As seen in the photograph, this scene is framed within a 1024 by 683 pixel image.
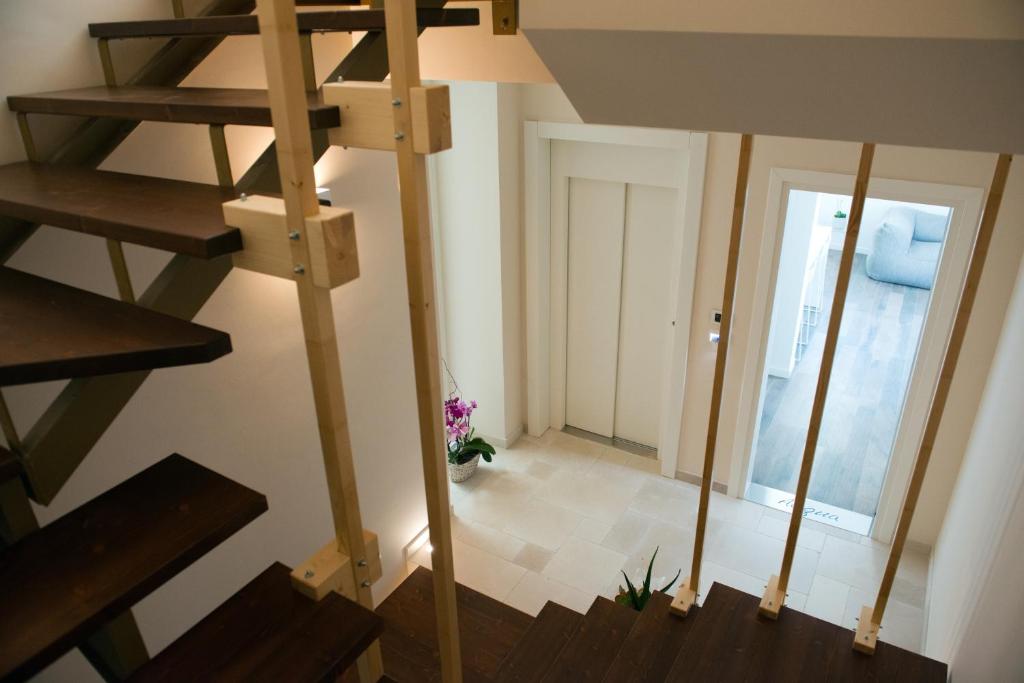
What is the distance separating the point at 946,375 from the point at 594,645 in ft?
3.76

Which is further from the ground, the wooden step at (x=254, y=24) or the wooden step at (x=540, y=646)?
the wooden step at (x=254, y=24)

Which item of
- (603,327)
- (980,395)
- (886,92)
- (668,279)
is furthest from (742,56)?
(603,327)

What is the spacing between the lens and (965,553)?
2781mm

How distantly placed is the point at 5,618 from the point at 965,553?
312 centimetres

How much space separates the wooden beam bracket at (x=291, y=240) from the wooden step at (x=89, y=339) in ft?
0.49

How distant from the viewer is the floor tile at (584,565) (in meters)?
3.93

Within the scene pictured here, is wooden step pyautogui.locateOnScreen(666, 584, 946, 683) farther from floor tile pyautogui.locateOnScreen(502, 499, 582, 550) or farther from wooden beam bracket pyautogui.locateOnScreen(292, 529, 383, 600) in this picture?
floor tile pyautogui.locateOnScreen(502, 499, 582, 550)

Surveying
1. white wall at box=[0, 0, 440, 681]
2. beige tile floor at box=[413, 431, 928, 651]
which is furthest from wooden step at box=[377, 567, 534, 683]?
beige tile floor at box=[413, 431, 928, 651]

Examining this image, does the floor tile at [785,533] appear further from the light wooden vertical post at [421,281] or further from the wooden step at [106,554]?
the wooden step at [106,554]

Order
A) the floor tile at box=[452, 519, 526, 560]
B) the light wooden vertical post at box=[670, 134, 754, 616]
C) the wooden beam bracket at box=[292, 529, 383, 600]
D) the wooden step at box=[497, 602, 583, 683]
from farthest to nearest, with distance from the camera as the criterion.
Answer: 1. the floor tile at box=[452, 519, 526, 560]
2. the wooden step at box=[497, 602, 583, 683]
3. the light wooden vertical post at box=[670, 134, 754, 616]
4. the wooden beam bracket at box=[292, 529, 383, 600]

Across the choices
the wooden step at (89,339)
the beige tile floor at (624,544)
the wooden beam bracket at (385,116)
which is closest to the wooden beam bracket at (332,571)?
the wooden step at (89,339)

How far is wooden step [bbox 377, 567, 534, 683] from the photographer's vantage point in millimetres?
2973

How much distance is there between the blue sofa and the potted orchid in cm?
530

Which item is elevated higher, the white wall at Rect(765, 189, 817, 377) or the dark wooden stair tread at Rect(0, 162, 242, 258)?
the dark wooden stair tread at Rect(0, 162, 242, 258)
